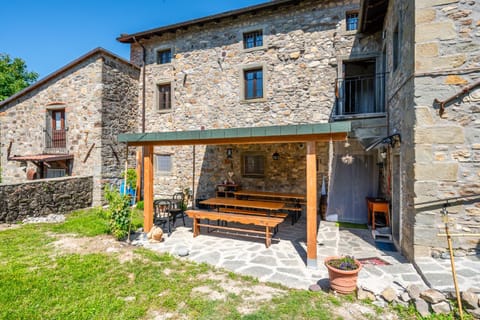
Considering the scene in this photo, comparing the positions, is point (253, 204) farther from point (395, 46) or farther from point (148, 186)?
point (395, 46)

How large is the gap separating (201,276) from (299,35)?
28.5 feet

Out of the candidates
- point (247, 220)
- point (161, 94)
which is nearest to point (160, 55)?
point (161, 94)

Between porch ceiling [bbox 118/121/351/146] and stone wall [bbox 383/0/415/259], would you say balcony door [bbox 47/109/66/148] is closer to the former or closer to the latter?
porch ceiling [bbox 118/121/351/146]

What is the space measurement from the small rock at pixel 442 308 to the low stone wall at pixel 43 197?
1075cm

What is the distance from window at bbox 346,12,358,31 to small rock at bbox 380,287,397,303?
8.27 metres

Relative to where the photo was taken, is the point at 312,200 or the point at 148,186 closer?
the point at 312,200

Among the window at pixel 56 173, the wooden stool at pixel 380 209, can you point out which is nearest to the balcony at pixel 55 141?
the window at pixel 56 173

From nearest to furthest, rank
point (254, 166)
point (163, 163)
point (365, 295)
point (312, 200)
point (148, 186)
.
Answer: point (365, 295) < point (312, 200) < point (148, 186) < point (254, 166) < point (163, 163)

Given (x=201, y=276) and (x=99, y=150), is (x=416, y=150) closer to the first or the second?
(x=201, y=276)

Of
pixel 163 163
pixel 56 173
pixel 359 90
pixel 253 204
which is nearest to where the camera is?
pixel 253 204

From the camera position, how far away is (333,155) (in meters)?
8.52

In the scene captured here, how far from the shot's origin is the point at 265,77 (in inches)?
372

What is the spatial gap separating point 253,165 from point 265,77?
139 inches

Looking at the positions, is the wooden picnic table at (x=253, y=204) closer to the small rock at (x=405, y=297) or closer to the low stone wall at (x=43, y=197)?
the small rock at (x=405, y=297)
